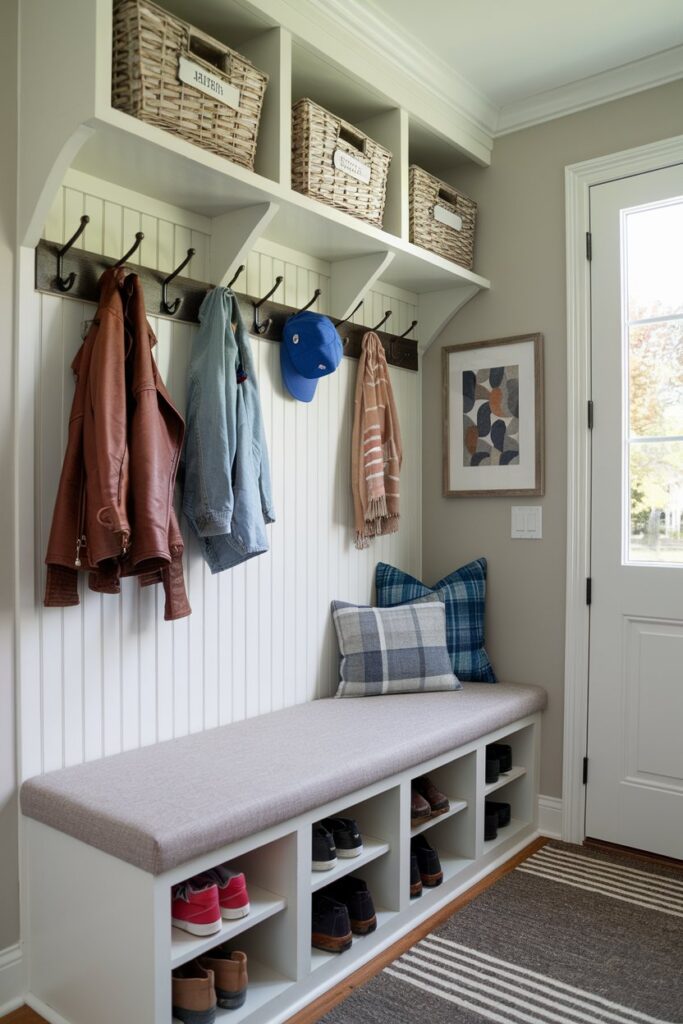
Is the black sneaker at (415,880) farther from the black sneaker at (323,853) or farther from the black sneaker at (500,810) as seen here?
the black sneaker at (500,810)

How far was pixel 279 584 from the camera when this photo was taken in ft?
8.53

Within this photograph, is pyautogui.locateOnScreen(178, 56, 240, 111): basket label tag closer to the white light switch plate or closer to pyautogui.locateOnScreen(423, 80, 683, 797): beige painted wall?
pyautogui.locateOnScreen(423, 80, 683, 797): beige painted wall

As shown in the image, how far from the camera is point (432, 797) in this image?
96.9 inches

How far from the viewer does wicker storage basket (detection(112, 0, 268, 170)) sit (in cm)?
181

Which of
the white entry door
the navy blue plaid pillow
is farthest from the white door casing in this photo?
the navy blue plaid pillow

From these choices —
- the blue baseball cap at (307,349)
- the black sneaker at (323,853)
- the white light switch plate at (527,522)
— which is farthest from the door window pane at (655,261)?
the black sneaker at (323,853)

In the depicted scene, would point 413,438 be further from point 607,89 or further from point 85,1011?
point 85,1011

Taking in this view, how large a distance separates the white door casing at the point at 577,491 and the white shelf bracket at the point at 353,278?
69 cm

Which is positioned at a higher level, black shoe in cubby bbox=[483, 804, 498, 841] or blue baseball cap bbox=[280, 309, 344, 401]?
blue baseball cap bbox=[280, 309, 344, 401]

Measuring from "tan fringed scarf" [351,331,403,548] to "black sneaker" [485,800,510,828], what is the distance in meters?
0.98

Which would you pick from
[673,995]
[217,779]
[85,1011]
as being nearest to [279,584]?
[217,779]

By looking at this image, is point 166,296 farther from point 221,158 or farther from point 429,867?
point 429,867

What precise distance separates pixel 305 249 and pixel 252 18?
68 centimetres

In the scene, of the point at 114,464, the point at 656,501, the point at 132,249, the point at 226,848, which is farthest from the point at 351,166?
the point at 226,848
